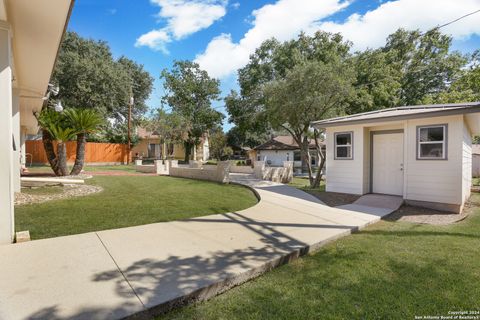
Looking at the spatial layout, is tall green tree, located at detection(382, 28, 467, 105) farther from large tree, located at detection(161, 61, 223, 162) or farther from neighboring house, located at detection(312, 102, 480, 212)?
neighboring house, located at detection(312, 102, 480, 212)

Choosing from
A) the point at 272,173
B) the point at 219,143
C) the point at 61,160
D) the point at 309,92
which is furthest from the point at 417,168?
the point at 219,143

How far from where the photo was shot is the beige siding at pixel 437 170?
718cm

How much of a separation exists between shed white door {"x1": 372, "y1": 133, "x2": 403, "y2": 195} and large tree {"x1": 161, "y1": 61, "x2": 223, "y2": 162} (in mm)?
21650

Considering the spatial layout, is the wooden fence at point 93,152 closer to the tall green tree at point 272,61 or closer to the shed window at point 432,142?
the tall green tree at point 272,61

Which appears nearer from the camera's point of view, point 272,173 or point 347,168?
point 347,168

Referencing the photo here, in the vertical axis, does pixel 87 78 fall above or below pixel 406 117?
above

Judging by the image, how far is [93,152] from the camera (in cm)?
2559

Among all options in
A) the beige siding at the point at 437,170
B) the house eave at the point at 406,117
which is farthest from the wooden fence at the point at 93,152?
the beige siding at the point at 437,170

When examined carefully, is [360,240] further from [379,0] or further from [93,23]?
[93,23]

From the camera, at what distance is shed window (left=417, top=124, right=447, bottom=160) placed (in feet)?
24.3

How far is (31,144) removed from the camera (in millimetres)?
23000

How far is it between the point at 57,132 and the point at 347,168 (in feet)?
35.4

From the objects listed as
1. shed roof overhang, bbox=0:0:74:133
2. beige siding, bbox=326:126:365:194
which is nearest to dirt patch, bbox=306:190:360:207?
beige siding, bbox=326:126:365:194

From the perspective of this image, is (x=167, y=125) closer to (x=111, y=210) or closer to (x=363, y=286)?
(x=111, y=210)
